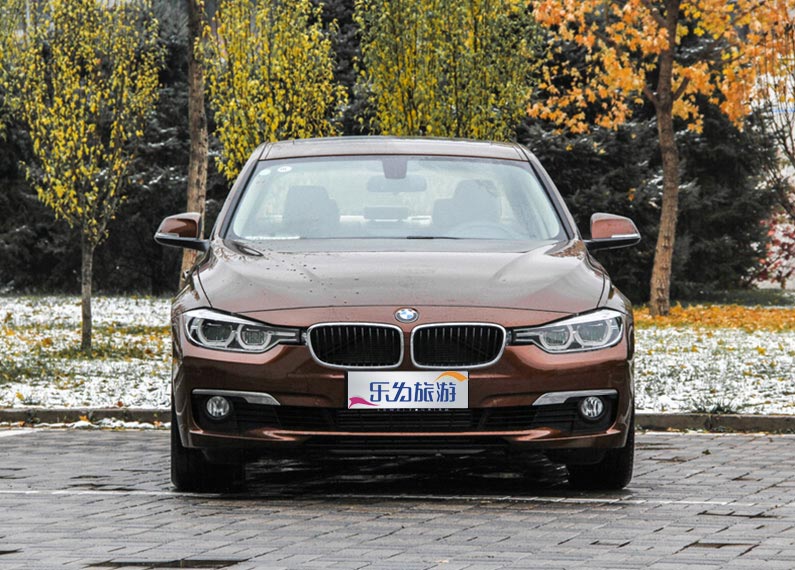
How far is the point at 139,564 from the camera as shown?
5602mm

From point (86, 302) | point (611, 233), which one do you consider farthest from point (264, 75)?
point (611, 233)

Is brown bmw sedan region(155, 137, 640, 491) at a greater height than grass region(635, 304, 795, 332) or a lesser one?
greater

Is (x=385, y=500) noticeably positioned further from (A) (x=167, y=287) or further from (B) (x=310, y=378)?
(A) (x=167, y=287)

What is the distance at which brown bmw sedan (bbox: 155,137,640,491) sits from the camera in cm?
679

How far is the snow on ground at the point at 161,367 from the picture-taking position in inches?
468

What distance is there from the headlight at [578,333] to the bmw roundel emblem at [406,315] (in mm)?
442

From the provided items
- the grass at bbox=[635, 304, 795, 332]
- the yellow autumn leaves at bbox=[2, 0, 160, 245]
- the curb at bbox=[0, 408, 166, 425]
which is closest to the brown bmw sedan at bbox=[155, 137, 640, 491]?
the curb at bbox=[0, 408, 166, 425]

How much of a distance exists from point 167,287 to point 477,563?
83.2 feet

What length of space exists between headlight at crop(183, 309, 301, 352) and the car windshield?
1029 mm

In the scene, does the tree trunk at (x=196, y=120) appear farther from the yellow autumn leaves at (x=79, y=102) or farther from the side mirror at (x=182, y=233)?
the side mirror at (x=182, y=233)

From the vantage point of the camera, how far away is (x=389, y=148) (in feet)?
28.2

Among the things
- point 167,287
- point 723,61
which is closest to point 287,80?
point 723,61

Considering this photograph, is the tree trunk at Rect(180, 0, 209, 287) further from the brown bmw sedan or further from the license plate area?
the license plate area

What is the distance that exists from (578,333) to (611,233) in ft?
4.77
